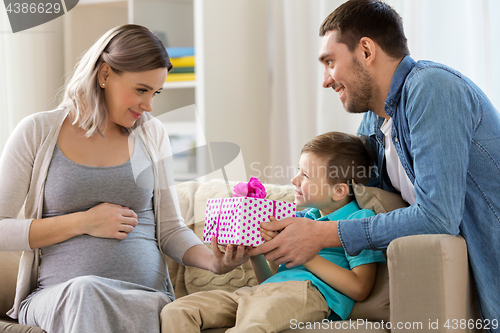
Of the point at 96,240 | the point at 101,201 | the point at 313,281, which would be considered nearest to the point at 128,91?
the point at 101,201

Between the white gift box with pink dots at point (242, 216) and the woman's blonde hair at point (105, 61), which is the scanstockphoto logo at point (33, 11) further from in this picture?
the white gift box with pink dots at point (242, 216)

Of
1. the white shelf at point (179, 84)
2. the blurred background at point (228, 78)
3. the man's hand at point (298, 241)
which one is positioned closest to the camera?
the man's hand at point (298, 241)

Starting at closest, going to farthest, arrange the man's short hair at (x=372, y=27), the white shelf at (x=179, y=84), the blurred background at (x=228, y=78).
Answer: the man's short hair at (x=372, y=27)
the blurred background at (x=228, y=78)
the white shelf at (x=179, y=84)

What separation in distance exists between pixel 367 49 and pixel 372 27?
70 mm

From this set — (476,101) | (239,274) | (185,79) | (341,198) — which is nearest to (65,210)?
(239,274)

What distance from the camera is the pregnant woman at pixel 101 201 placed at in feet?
4.09

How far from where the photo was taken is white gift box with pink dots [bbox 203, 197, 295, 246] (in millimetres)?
1201

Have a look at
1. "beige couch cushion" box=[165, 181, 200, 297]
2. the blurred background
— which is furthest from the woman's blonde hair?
the blurred background

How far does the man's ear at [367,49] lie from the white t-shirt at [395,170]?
0.66 ft

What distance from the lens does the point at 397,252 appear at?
106 centimetres

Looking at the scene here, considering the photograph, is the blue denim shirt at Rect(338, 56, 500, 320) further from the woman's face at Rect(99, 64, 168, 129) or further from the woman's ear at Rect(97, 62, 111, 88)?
the woman's ear at Rect(97, 62, 111, 88)

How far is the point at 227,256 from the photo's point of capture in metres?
1.29

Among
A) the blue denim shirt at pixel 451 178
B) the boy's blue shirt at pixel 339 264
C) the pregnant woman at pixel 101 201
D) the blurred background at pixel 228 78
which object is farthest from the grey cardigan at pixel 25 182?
the blurred background at pixel 228 78

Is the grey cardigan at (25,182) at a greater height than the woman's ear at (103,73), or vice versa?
the woman's ear at (103,73)
